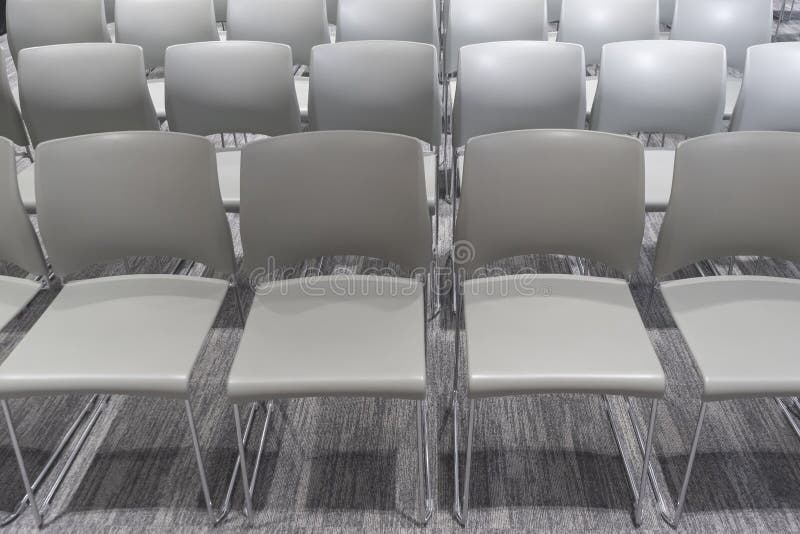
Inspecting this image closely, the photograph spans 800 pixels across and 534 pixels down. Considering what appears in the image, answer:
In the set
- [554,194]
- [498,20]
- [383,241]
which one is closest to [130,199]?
[383,241]

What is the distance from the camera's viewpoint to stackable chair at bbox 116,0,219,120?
334cm

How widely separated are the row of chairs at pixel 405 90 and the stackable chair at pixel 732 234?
2.08 feet

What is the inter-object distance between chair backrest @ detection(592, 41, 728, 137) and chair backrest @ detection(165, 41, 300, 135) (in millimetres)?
1252

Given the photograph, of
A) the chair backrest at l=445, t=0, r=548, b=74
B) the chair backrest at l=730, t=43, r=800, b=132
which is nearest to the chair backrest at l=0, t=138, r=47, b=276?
the chair backrest at l=445, t=0, r=548, b=74

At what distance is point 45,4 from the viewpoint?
3.42 m

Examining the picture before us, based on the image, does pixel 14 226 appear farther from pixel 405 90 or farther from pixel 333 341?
pixel 405 90

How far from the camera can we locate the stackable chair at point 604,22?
10.6ft

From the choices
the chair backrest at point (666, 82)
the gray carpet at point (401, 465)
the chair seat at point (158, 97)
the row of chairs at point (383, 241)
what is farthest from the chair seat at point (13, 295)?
the chair backrest at point (666, 82)

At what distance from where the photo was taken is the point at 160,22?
3344 millimetres

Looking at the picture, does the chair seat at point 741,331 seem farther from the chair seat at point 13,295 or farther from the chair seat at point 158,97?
the chair seat at point 158,97

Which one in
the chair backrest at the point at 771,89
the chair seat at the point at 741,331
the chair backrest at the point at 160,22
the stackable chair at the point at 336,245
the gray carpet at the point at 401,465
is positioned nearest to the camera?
the chair seat at the point at 741,331

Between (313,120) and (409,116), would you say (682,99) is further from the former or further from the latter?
(313,120)

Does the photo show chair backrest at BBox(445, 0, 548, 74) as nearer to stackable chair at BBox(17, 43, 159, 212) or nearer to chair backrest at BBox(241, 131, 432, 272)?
stackable chair at BBox(17, 43, 159, 212)

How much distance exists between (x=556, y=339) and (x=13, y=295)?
153 centimetres
